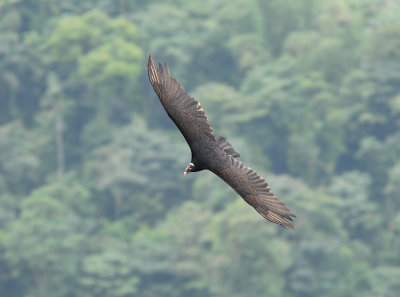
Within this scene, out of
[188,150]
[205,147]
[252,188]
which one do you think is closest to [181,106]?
[205,147]

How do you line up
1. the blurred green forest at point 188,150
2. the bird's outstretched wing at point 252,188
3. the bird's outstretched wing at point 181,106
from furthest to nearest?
the blurred green forest at point 188,150, the bird's outstretched wing at point 181,106, the bird's outstretched wing at point 252,188

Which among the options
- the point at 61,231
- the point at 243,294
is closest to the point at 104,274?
the point at 61,231

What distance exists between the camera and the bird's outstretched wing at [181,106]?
35.4 ft

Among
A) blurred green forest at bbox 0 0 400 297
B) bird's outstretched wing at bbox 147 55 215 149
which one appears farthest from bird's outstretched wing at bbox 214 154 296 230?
blurred green forest at bbox 0 0 400 297

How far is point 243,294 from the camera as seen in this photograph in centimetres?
4103

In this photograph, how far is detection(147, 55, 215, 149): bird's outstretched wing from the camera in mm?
10805

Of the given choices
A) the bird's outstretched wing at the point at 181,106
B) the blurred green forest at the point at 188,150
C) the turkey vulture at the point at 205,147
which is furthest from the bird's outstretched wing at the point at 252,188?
the blurred green forest at the point at 188,150

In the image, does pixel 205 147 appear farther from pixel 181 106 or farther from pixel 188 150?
pixel 188 150

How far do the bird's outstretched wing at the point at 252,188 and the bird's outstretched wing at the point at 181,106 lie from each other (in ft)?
1.13

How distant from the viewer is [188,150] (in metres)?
45.9

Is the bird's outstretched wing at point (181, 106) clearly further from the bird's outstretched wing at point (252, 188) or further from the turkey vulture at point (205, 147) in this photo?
the bird's outstretched wing at point (252, 188)

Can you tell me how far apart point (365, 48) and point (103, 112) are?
1352 centimetres

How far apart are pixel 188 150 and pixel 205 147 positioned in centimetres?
3505

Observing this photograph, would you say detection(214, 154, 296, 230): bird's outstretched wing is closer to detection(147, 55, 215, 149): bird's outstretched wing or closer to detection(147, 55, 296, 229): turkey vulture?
detection(147, 55, 296, 229): turkey vulture
